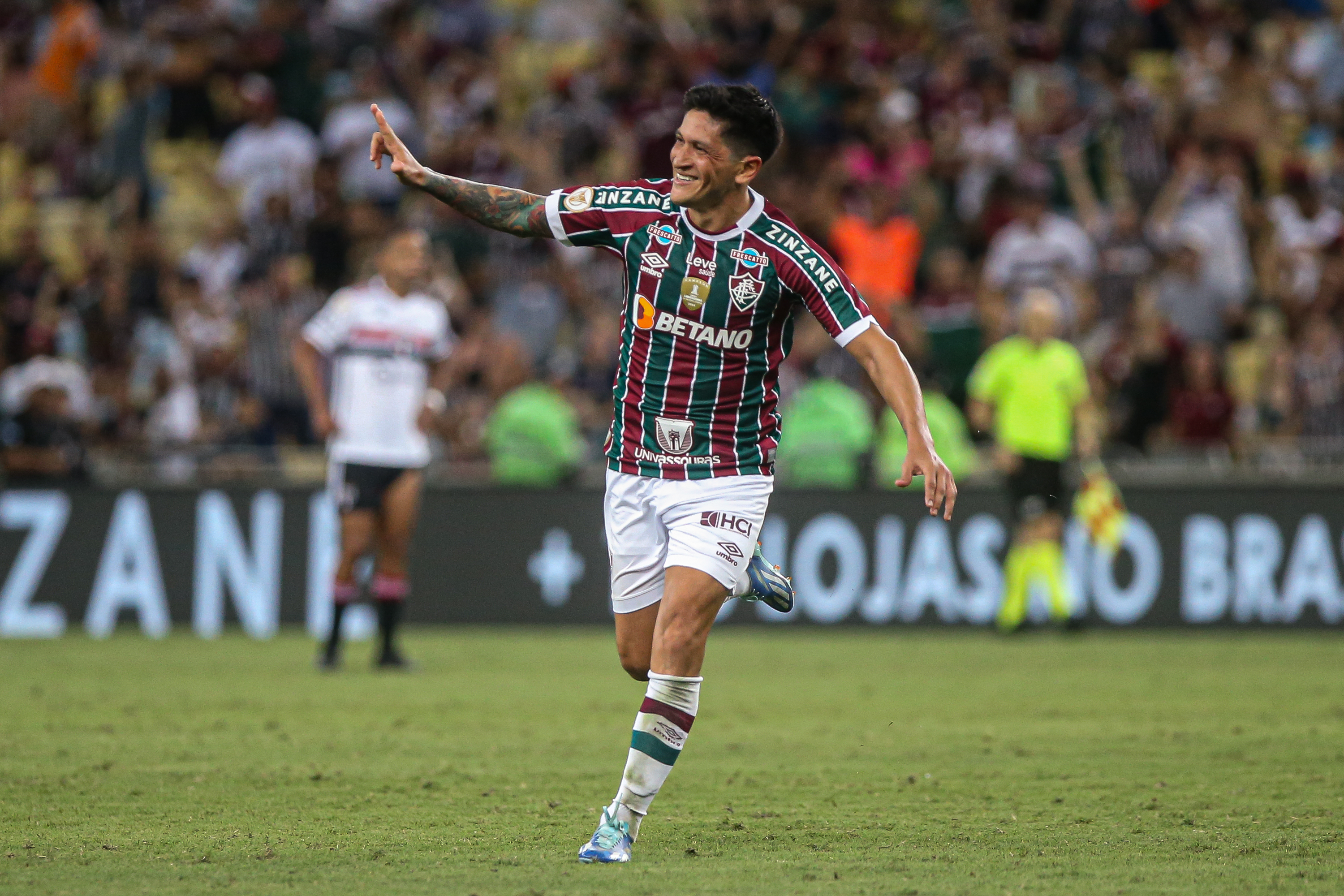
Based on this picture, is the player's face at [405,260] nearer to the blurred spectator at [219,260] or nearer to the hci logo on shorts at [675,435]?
the hci logo on shorts at [675,435]

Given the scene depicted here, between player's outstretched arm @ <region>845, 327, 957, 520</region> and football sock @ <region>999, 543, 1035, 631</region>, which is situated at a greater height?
player's outstretched arm @ <region>845, 327, 957, 520</region>

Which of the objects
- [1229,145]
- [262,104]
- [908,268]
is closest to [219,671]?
[908,268]

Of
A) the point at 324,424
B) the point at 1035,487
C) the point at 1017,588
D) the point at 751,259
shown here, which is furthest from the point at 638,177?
the point at 751,259

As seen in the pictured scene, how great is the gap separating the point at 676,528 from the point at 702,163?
1.21m

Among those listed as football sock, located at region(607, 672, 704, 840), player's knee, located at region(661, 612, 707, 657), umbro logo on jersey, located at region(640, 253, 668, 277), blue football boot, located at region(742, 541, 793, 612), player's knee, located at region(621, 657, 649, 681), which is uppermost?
umbro logo on jersey, located at region(640, 253, 668, 277)

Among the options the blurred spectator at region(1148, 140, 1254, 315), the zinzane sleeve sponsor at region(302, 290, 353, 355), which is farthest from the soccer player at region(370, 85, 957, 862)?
the blurred spectator at region(1148, 140, 1254, 315)

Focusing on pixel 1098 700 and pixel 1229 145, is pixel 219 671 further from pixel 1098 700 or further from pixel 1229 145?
pixel 1229 145

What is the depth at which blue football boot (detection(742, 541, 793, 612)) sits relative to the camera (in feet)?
20.2

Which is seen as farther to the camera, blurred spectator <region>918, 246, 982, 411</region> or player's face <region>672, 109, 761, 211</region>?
blurred spectator <region>918, 246, 982, 411</region>

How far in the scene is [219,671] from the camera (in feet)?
38.3

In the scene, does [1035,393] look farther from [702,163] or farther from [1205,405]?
[702,163]

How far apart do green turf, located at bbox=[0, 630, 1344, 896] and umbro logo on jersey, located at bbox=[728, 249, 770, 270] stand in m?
1.90

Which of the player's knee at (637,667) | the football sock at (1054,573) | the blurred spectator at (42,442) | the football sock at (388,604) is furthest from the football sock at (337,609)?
the player's knee at (637,667)

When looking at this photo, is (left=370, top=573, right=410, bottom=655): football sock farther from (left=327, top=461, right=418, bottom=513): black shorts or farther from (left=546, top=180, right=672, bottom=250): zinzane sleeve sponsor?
(left=546, top=180, right=672, bottom=250): zinzane sleeve sponsor
